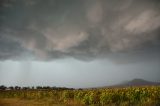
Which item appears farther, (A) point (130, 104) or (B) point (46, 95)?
(B) point (46, 95)

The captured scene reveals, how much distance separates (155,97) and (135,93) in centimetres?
361

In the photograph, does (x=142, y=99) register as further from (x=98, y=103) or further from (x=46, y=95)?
(x=46, y=95)

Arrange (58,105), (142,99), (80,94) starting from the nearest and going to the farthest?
1. (142,99)
2. (58,105)
3. (80,94)

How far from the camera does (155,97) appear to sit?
35.9 meters

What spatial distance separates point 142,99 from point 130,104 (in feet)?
10.1

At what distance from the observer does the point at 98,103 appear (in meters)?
41.7

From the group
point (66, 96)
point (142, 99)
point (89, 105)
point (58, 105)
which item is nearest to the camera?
point (142, 99)

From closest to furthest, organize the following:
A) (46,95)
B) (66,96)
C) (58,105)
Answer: (58,105)
(66,96)
(46,95)

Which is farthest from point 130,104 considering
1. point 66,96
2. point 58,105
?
point 66,96

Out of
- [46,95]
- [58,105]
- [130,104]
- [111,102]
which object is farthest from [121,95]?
[46,95]

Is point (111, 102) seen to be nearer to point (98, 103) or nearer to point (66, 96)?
point (98, 103)

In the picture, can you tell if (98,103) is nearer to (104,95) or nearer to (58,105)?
(104,95)

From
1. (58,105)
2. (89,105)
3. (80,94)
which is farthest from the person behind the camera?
(80,94)

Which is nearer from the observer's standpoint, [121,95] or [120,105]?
[120,105]
